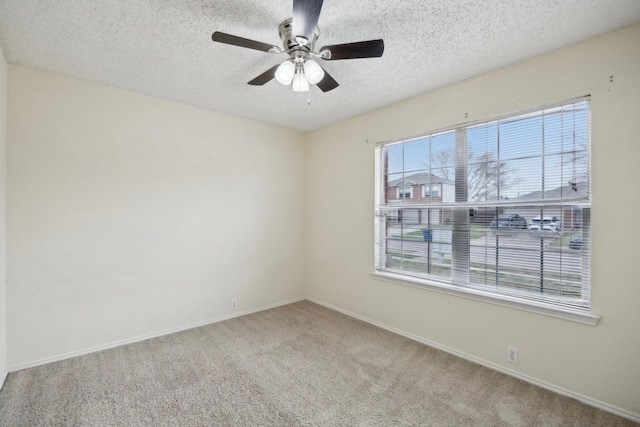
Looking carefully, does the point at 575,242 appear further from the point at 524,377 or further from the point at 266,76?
the point at 266,76

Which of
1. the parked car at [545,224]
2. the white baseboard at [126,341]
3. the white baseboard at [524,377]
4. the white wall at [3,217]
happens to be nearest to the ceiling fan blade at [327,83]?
the parked car at [545,224]

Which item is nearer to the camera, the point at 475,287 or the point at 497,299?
the point at 497,299

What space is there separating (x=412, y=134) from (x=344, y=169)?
1.01 meters

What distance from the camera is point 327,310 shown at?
3.84 m

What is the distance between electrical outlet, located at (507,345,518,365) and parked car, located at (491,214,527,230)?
98 centimetres

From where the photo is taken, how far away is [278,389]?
7.06 ft

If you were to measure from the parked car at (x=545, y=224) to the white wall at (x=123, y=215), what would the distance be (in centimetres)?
293

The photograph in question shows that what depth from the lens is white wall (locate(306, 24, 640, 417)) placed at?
6.05ft

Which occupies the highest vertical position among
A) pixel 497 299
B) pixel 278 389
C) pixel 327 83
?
pixel 327 83

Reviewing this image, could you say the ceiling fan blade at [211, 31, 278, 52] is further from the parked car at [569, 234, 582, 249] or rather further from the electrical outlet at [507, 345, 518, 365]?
the electrical outlet at [507, 345, 518, 365]

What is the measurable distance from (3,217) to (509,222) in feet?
13.4

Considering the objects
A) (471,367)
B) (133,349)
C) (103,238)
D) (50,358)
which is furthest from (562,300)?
(50,358)

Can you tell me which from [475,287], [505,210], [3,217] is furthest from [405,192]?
[3,217]

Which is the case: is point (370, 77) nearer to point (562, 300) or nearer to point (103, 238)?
point (562, 300)
